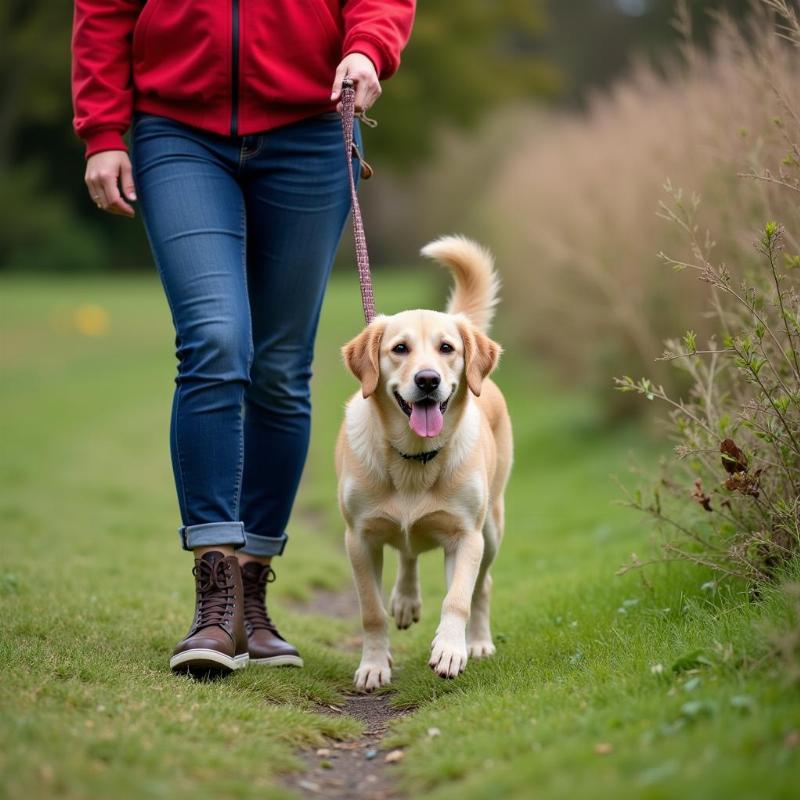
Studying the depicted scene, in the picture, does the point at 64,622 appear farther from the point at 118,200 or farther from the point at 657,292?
the point at 657,292

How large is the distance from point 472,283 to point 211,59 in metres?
1.51

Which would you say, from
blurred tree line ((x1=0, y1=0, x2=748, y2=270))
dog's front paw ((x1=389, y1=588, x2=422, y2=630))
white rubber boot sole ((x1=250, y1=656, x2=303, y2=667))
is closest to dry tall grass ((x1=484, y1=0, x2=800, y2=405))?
dog's front paw ((x1=389, y1=588, x2=422, y2=630))

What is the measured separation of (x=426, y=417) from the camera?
403cm

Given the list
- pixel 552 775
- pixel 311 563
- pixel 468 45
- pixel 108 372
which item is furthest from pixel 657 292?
pixel 468 45

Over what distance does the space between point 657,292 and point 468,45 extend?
29021 mm

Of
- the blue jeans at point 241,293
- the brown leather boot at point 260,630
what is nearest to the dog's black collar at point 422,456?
the blue jeans at point 241,293

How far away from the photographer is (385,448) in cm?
413

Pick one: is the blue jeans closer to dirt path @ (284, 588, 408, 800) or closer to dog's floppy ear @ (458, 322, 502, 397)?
dog's floppy ear @ (458, 322, 502, 397)

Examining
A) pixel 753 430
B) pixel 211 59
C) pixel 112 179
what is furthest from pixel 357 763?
pixel 211 59

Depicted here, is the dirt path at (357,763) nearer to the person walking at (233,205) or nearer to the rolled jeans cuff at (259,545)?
the person walking at (233,205)

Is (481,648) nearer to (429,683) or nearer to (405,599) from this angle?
(405,599)

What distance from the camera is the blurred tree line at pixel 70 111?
33.1 metres

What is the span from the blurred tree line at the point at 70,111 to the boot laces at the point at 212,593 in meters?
29.9

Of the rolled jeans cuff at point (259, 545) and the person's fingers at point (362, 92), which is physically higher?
the person's fingers at point (362, 92)
